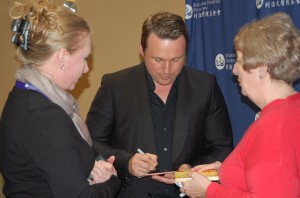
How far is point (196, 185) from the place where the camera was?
1524 mm

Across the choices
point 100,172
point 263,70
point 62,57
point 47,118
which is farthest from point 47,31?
point 263,70

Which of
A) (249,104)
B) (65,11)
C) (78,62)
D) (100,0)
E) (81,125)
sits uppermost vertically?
(100,0)

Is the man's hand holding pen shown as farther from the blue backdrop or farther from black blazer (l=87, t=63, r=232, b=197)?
the blue backdrop

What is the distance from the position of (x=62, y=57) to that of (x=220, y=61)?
1676 mm

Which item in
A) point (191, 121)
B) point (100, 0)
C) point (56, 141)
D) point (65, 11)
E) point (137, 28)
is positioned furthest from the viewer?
point (100, 0)

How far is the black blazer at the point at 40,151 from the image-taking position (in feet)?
4.01

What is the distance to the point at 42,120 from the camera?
1.23m

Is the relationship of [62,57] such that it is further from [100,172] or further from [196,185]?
[196,185]

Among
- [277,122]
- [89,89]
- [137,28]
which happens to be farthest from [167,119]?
[89,89]

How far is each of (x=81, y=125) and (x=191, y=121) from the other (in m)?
0.86

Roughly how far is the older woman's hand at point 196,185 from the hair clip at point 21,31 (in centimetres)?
87

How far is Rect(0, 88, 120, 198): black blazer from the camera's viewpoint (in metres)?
1.22

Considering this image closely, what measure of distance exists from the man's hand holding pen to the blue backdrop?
104 centimetres

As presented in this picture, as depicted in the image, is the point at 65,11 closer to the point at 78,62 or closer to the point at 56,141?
the point at 78,62
